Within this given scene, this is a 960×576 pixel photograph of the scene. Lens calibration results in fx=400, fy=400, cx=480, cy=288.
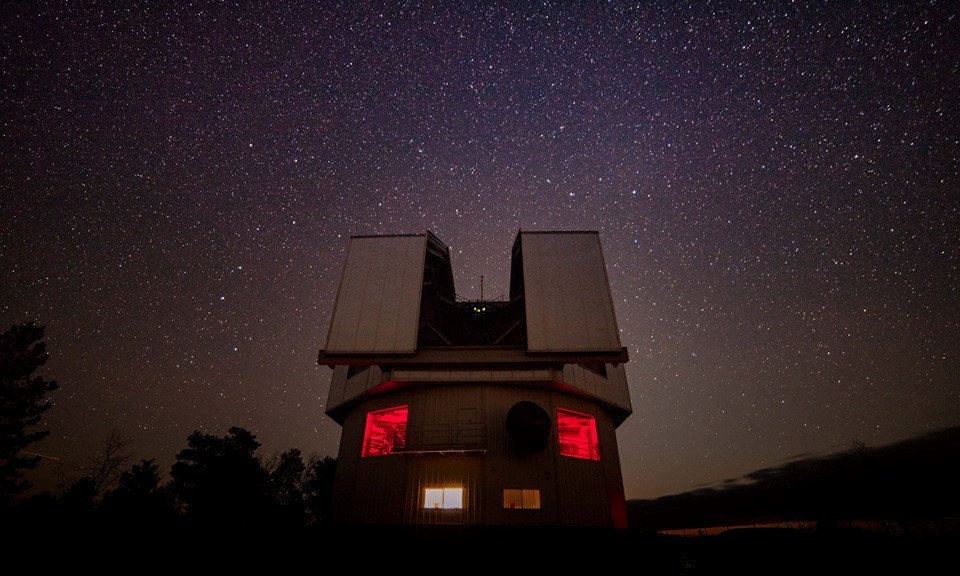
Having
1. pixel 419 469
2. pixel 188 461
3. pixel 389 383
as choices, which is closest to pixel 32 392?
pixel 188 461

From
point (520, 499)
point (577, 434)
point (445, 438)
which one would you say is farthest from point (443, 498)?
point (577, 434)

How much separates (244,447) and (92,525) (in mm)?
32332

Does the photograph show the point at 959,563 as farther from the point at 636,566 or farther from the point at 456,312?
the point at 456,312

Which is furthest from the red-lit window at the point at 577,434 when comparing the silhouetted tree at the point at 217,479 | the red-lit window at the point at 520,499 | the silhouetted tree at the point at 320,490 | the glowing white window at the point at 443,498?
the silhouetted tree at the point at 320,490

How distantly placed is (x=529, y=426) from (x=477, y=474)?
3.06 metres

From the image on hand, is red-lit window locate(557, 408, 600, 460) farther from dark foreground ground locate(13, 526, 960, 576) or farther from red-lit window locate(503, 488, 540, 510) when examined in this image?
dark foreground ground locate(13, 526, 960, 576)

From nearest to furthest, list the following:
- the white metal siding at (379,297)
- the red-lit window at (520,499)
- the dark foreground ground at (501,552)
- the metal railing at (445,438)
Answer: the dark foreground ground at (501,552)
the white metal siding at (379,297)
the red-lit window at (520,499)
the metal railing at (445,438)

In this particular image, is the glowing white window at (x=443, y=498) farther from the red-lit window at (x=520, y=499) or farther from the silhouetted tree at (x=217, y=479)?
the silhouetted tree at (x=217, y=479)

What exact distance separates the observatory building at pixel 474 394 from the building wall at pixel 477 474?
0.17 ft

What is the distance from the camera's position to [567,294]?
15.0 metres

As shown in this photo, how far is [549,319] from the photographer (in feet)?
46.9

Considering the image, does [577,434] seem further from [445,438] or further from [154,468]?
[154,468]

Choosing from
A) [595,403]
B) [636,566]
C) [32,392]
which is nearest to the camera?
[636,566]

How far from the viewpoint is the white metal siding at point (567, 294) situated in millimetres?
13859
